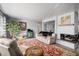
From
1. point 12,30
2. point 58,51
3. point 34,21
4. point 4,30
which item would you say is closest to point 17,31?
point 12,30

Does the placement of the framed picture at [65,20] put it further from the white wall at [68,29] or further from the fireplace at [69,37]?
the fireplace at [69,37]

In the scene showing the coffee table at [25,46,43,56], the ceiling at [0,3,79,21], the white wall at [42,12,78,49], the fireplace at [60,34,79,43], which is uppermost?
the ceiling at [0,3,79,21]

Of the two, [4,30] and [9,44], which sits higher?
[4,30]

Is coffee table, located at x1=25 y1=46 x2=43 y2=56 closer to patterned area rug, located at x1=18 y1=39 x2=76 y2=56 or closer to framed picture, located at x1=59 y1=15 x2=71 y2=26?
patterned area rug, located at x1=18 y1=39 x2=76 y2=56

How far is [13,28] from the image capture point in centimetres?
217

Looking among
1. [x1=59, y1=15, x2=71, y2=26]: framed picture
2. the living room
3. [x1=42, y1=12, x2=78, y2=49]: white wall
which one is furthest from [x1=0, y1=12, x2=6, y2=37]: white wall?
[x1=59, y1=15, x2=71, y2=26]: framed picture

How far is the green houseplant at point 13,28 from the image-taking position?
2.15 m

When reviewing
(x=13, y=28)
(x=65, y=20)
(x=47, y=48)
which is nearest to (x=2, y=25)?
(x=13, y=28)

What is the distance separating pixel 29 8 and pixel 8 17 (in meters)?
0.42

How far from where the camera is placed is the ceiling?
2115 millimetres

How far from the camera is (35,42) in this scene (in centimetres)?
220

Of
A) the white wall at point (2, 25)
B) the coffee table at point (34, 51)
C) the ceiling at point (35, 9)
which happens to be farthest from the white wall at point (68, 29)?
the white wall at point (2, 25)

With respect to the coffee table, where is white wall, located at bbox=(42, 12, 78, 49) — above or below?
above

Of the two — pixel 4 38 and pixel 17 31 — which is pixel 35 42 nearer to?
pixel 17 31
